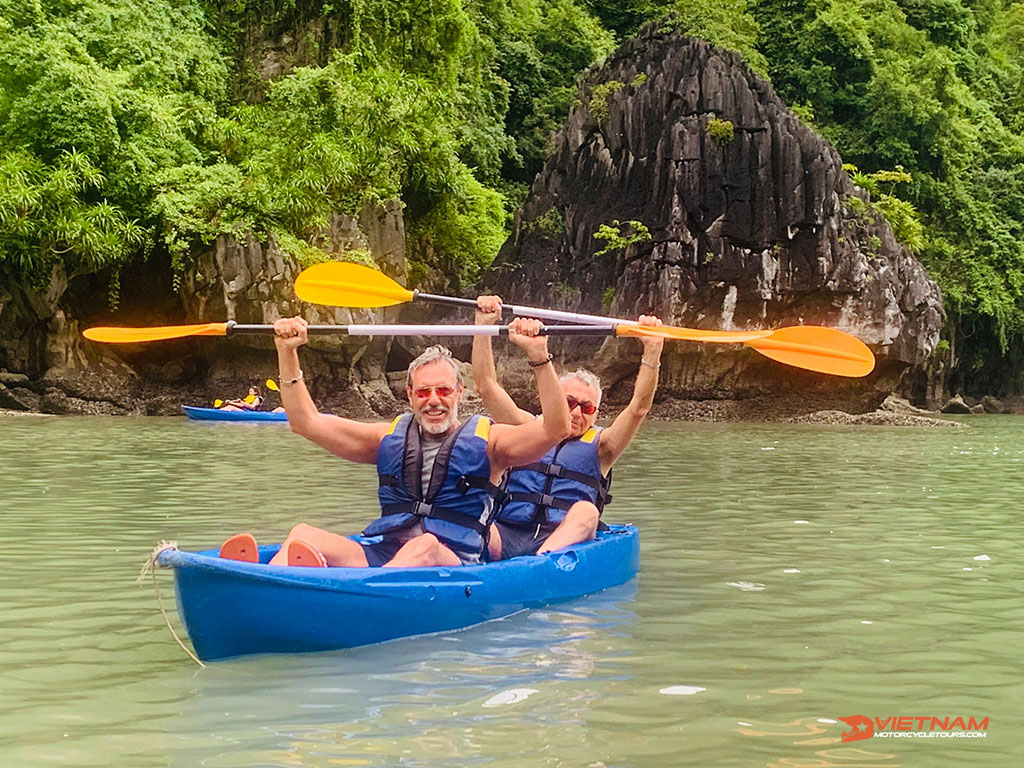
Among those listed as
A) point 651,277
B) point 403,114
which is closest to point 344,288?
point 651,277

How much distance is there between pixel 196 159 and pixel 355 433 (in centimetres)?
2060

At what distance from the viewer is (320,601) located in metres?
4.04

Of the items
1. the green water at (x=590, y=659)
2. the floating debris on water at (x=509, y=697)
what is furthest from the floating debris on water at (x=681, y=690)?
the floating debris on water at (x=509, y=697)

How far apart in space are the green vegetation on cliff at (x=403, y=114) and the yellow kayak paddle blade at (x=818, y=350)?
1736 centimetres

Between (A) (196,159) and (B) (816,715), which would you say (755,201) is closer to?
(A) (196,159)

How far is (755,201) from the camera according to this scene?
2391 centimetres

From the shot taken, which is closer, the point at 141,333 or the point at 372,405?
the point at 141,333

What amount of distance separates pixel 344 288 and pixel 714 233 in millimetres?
18586

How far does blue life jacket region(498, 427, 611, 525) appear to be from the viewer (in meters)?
5.68

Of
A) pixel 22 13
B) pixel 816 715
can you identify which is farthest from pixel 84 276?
pixel 816 715

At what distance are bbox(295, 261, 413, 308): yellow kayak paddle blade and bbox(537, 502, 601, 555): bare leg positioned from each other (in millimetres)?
1410

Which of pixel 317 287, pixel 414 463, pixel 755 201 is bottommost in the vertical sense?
pixel 414 463

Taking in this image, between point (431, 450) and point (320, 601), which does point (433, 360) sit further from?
point (320, 601)

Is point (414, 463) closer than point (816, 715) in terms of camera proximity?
No
